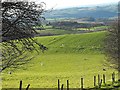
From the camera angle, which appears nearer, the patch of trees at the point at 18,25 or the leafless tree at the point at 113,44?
the patch of trees at the point at 18,25

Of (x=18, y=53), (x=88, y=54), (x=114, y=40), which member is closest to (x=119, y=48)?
(x=114, y=40)

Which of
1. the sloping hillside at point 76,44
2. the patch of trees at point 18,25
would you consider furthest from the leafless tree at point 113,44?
the sloping hillside at point 76,44

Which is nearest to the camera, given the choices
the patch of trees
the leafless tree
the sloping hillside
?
the patch of trees

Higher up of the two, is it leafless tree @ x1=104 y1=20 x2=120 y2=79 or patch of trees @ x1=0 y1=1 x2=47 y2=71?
patch of trees @ x1=0 y1=1 x2=47 y2=71

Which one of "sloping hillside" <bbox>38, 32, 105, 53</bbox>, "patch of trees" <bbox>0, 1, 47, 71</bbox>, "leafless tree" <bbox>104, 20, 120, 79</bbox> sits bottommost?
"sloping hillside" <bbox>38, 32, 105, 53</bbox>

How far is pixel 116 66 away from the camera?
37406 mm

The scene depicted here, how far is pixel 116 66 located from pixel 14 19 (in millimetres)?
28925

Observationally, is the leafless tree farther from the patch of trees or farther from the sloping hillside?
the sloping hillside

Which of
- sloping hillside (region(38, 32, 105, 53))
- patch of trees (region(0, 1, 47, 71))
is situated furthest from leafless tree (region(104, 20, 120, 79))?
sloping hillside (region(38, 32, 105, 53))

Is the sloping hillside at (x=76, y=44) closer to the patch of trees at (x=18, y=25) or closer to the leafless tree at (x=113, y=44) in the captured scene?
the leafless tree at (x=113, y=44)

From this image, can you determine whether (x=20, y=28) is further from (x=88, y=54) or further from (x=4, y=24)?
(x=88, y=54)

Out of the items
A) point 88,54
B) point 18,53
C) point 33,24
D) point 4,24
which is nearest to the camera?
point 4,24

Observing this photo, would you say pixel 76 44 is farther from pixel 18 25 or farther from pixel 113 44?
pixel 18 25

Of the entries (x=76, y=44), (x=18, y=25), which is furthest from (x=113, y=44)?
(x=76, y=44)
